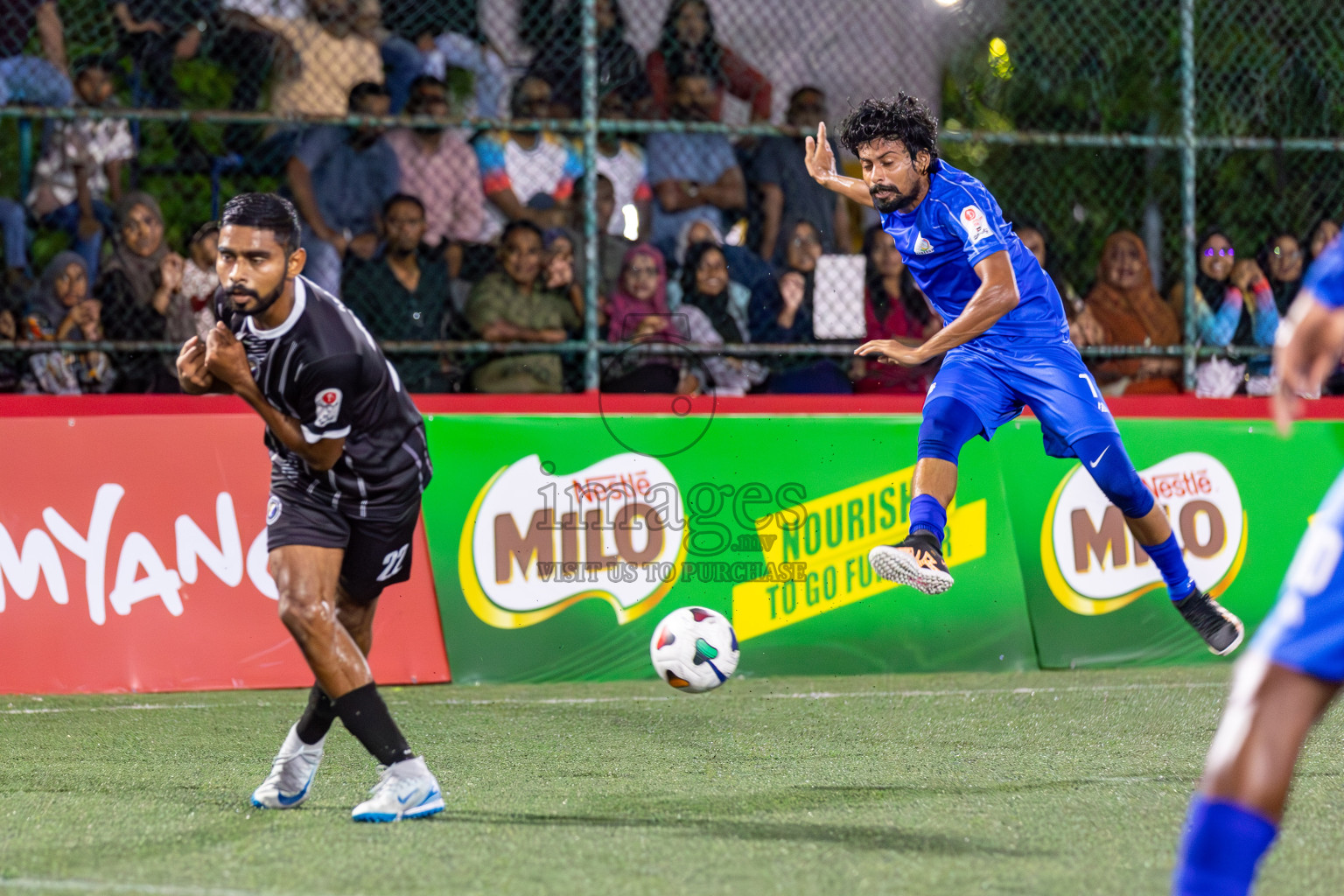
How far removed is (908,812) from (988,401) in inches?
77.1

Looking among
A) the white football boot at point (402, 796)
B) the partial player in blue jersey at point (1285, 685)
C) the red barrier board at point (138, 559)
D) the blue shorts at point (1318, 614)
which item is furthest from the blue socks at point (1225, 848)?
the red barrier board at point (138, 559)

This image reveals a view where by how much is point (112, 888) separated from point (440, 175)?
584cm

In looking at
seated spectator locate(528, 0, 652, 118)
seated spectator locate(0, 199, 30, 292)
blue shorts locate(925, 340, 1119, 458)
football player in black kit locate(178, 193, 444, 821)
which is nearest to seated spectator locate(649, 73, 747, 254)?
seated spectator locate(528, 0, 652, 118)

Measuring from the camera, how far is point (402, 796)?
4.52 meters

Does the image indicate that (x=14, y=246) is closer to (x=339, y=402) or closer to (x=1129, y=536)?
(x=339, y=402)

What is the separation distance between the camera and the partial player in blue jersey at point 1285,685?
8.46 feet

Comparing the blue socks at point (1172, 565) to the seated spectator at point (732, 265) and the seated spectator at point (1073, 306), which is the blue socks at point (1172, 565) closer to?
the seated spectator at point (1073, 306)

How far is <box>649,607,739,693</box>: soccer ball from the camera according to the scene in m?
5.88

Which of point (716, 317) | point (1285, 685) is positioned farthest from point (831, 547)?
point (1285, 685)

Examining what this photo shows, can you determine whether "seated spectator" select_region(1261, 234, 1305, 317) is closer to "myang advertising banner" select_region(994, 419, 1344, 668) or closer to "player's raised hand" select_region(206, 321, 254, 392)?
"myang advertising banner" select_region(994, 419, 1344, 668)

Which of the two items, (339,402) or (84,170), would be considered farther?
(84,170)

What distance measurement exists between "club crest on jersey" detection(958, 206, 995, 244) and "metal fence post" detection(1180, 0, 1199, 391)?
3708 millimetres

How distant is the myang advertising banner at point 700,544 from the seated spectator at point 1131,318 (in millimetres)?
1512

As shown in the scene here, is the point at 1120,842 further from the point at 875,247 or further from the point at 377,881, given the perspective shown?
the point at 875,247
